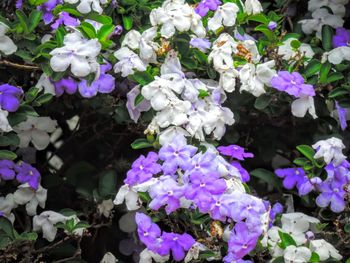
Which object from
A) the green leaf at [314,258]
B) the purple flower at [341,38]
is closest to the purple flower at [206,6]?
the purple flower at [341,38]

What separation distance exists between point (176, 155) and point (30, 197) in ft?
1.89

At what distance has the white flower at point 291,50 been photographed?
92.7 inches

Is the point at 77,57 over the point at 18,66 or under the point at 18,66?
over

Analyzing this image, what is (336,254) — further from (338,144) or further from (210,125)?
(210,125)

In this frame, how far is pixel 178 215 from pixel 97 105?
0.58 meters

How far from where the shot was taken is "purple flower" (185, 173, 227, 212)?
1.79m

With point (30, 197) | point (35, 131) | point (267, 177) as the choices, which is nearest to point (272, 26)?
point (267, 177)

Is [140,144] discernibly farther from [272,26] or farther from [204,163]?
[272,26]

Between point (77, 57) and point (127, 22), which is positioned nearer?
point (77, 57)

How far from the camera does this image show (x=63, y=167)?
9.08 ft

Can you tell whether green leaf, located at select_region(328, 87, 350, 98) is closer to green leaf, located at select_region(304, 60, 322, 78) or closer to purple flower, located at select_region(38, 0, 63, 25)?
green leaf, located at select_region(304, 60, 322, 78)

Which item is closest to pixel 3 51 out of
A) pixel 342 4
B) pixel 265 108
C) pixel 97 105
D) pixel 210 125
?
pixel 97 105

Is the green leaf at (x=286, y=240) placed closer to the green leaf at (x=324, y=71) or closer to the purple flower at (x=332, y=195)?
the purple flower at (x=332, y=195)

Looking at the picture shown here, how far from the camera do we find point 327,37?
8.00 feet
